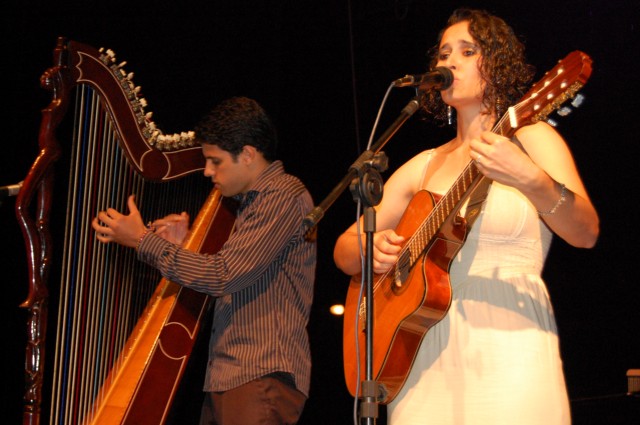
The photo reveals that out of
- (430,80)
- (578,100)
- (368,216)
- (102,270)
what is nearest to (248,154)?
(102,270)

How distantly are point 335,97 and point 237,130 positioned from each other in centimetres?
182

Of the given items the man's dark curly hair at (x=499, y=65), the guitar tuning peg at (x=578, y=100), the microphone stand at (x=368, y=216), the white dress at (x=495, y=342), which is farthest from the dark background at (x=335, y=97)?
the microphone stand at (x=368, y=216)

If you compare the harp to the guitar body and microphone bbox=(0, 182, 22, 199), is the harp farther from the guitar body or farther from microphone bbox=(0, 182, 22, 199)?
the guitar body

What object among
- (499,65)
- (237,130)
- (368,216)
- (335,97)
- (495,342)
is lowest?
(495,342)

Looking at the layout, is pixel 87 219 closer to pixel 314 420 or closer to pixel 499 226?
pixel 499 226

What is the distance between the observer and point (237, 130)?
124 inches

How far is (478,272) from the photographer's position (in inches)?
83.4

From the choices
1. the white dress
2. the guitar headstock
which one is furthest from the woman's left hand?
the white dress

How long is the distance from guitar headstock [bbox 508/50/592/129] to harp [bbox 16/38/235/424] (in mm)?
1300

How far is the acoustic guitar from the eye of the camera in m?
1.94

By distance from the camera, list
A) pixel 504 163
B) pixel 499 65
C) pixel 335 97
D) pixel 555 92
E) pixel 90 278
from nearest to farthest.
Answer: pixel 504 163
pixel 555 92
pixel 499 65
pixel 90 278
pixel 335 97

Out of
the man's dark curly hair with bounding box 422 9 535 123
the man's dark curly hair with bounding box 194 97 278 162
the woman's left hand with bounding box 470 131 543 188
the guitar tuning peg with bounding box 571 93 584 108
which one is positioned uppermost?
the man's dark curly hair with bounding box 194 97 278 162

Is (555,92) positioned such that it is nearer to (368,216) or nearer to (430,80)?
(430,80)

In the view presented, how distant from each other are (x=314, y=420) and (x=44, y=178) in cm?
260
